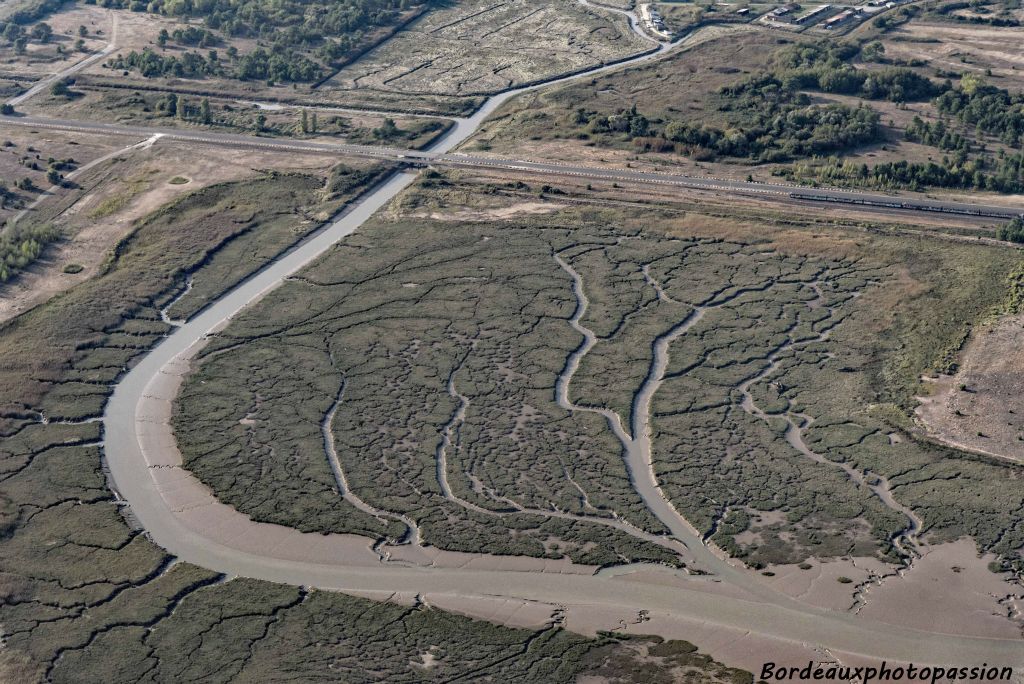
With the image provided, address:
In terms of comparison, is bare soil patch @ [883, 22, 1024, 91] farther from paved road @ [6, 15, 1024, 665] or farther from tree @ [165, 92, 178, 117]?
paved road @ [6, 15, 1024, 665]

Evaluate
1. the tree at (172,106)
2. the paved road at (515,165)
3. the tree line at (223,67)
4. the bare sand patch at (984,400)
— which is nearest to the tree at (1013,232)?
the paved road at (515,165)

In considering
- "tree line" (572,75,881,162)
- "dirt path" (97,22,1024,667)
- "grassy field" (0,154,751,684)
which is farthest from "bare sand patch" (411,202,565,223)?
"grassy field" (0,154,751,684)

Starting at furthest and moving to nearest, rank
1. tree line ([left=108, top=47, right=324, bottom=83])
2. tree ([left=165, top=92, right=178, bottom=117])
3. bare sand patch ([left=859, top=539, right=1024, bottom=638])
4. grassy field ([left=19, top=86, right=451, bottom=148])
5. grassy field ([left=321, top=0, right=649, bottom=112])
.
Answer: tree line ([left=108, top=47, right=324, bottom=83]) → grassy field ([left=321, top=0, right=649, bottom=112]) → tree ([left=165, top=92, right=178, bottom=117]) → grassy field ([left=19, top=86, right=451, bottom=148]) → bare sand patch ([left=859, top=539, right=1024, bottom=638])

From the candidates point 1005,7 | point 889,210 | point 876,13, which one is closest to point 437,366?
point 889,210

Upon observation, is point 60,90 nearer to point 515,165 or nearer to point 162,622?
point 515,165

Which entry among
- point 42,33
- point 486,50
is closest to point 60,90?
point 42,33
